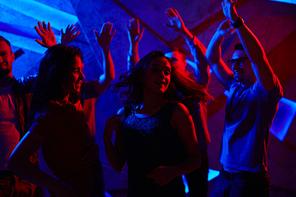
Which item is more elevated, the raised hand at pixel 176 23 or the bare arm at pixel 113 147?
the raised hand at pixel 176 23

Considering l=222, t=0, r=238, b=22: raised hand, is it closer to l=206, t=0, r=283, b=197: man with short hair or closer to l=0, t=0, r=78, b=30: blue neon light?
l=206, t=0, r=283, b=197: man with short hair

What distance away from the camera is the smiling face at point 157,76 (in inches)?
60.9

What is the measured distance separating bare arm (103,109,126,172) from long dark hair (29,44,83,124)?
34cm

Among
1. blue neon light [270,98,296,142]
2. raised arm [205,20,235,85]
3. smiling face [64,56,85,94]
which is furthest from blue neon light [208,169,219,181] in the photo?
smiling face [64,56,85,94]

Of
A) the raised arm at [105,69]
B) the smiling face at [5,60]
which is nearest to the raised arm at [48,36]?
the smiling face at [5,60]

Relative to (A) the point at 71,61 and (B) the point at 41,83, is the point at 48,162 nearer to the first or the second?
(B) the point at 41,83

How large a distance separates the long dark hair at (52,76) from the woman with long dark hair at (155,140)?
15.0 inches

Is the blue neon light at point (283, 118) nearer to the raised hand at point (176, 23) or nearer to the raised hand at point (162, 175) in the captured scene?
the raised hand at point (176, 23)

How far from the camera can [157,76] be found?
155cm

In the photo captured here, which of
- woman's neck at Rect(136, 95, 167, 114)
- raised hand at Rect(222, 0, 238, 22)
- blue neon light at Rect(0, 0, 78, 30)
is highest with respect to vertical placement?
blue neon light at Rect(0, 0, 78, 30)

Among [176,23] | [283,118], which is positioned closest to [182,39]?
[176,23]

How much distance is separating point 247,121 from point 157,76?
2.76 feet

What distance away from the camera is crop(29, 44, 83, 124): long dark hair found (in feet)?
4.50

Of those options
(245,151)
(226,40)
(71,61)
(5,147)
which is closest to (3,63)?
(5,147)
